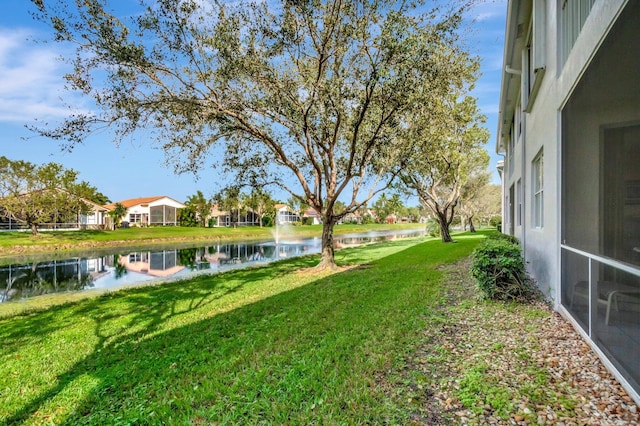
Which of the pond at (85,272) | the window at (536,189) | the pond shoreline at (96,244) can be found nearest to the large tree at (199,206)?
the pond shoreline at (96,244)

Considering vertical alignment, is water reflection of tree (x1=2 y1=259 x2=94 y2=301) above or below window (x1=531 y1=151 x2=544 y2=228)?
below

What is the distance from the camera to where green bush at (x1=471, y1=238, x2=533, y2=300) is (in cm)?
562

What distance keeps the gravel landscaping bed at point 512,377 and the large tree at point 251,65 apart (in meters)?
6.76

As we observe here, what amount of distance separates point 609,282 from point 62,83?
10.7 m

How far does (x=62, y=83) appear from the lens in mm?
8352

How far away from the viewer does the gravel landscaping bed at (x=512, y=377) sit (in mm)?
2559

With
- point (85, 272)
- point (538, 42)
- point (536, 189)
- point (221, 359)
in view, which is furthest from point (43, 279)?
point (538, 42)

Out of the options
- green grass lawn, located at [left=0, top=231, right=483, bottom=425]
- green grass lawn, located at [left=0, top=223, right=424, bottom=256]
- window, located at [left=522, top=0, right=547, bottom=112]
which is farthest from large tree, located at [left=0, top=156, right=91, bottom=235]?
window, located at [left=522, top=0, right=547, bottom=112]

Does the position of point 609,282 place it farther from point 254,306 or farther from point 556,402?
point 254,306

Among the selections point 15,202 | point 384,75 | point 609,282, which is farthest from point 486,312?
point 15,202

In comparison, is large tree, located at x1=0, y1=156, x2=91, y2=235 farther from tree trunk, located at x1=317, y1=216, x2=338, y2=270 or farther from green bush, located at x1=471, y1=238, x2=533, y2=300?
green bush, located at x1=471, y1=238, x2=533, y2=300

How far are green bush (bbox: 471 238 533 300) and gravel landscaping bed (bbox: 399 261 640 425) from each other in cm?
84

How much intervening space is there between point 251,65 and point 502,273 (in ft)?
25.0

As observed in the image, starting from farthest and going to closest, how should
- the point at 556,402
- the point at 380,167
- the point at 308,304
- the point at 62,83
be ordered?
1. the point at 380,167
2. the point at 62,83
3. the point at 308,304
4. the point at 556,402
